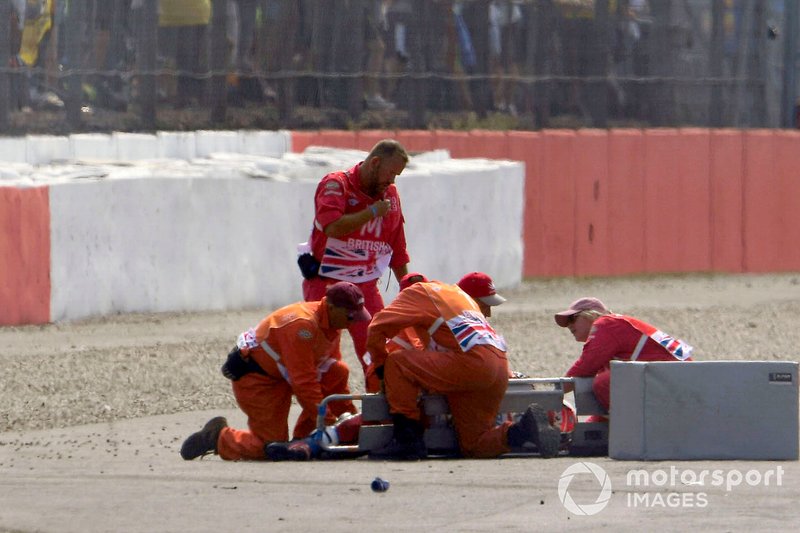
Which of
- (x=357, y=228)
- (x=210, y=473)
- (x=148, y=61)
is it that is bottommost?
(x=210, y=473)

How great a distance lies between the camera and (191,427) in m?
9.43

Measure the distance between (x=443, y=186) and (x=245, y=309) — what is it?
2.65 m

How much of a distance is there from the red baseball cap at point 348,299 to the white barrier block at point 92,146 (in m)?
8.81

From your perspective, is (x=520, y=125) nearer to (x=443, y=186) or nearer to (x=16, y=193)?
(x=443, y=186)

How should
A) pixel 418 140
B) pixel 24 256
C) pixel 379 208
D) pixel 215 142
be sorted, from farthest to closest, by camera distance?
pixel 418 140 < pixel 215 142 < pixel 24 256 < pixel 379 208

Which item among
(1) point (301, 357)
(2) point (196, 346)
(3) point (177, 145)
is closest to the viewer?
(1) point (301, 357)

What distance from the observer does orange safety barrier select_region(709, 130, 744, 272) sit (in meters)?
20.1

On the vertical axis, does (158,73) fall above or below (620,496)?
above

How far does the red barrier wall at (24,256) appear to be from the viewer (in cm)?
1248

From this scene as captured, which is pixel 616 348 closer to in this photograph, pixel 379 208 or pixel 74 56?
pixel 379 208

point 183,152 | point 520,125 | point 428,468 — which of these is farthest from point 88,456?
point 520,125

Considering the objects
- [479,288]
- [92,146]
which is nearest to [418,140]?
[92,146]

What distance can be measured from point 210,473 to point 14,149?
889 cm

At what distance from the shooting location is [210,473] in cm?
745
